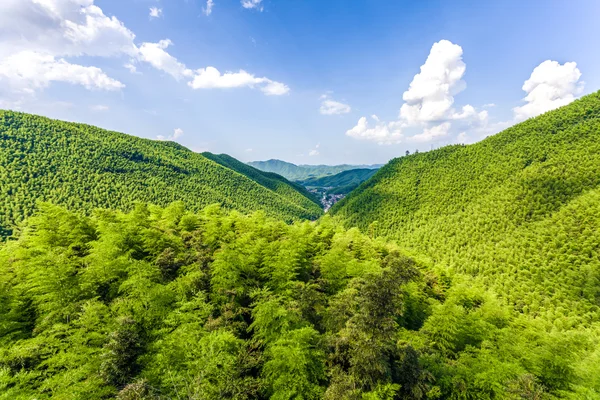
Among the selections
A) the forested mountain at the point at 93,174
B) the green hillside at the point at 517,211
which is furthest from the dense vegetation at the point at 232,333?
the forested mountain at the point at 93,174

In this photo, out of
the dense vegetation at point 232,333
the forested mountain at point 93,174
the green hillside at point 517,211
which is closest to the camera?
the dense vegetation at point 232,333

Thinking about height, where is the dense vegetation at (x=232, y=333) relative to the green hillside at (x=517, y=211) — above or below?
Answer: below

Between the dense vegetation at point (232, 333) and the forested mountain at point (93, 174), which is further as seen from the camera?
the forested mountain at point (93, 174)

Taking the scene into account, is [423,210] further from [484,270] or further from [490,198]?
[484,270]

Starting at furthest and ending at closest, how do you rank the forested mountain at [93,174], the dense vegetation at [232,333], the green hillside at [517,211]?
the forested mountain at [93,174], the green hillside at [517,211], the dense vegetation at [232,333]

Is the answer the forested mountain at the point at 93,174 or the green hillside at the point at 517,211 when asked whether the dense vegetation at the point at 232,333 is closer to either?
the green hillside at the point at 517,211

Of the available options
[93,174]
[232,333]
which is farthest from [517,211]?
[93,174]
